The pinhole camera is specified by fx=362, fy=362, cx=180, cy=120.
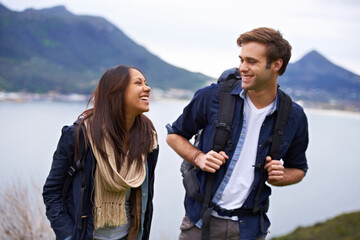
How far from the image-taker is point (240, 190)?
75.3 inches

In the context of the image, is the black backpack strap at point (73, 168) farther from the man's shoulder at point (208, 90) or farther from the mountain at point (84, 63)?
the mountain at point (84, 63)

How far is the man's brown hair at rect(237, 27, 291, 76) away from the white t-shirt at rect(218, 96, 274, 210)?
32 cm

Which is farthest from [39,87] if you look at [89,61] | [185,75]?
[185,75]

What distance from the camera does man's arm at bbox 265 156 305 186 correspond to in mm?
1862

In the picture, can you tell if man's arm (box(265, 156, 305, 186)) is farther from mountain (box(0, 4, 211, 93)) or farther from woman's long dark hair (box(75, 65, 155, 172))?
mountain (box(0, 4, 211, 93))

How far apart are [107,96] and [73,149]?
0.35 meters

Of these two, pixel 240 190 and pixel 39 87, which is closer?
pixel 240 190

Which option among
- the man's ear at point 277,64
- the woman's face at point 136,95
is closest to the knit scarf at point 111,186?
the woman's face at point 136,95

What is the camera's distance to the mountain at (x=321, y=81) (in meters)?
39.8

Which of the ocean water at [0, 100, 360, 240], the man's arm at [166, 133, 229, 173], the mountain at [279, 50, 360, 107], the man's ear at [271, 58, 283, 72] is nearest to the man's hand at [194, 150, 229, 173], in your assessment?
the man's arm at [166, 133, 229, 173]

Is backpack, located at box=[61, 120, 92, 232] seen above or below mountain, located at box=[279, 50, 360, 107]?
below

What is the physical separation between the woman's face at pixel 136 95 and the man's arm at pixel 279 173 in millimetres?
735

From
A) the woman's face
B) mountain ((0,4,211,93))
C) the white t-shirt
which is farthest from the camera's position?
mountain ((0,4,211,93))

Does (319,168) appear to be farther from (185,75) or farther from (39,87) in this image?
(39,87)
